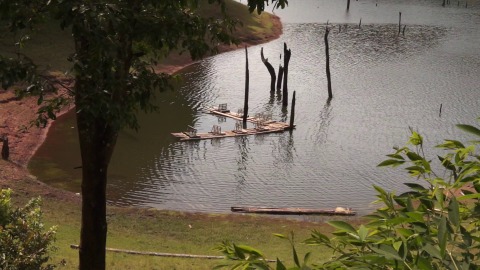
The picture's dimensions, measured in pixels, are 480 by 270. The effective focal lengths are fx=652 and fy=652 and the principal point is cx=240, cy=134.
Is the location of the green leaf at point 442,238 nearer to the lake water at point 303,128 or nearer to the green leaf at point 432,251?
the green leaf at point 432,251

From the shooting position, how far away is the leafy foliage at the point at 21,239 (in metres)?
9.38

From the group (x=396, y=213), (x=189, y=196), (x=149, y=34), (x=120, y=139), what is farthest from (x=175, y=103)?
(x=396, y=213)

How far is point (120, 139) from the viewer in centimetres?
3469

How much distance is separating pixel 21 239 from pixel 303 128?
29.6m

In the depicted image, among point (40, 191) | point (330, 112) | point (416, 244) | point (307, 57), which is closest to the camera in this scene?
point (416, 244)

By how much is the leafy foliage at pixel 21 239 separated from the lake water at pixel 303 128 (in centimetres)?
1494

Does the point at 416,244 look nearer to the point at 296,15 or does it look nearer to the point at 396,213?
the point at 396,213

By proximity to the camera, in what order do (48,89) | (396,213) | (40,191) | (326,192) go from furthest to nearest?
1. (326,192)
2. (40,191)
3. (48,89)
4. (396,213)

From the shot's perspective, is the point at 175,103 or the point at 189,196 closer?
the point at 189,196

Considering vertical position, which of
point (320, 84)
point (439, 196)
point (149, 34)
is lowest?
point (320, 84)

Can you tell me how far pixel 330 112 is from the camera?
41.5 meters

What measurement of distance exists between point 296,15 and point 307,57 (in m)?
25.7

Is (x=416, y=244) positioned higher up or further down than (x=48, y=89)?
further down

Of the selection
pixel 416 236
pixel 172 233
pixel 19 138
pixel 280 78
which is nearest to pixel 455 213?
pixel 416 236
